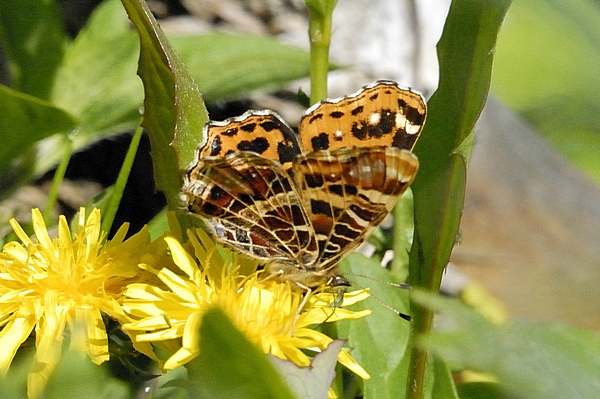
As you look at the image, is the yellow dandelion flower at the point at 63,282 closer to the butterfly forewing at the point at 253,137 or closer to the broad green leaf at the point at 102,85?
the butterfly forewing at the point at 253,137

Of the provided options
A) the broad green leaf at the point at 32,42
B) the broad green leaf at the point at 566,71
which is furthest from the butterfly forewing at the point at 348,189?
the broad green leaf at the point at 32,42

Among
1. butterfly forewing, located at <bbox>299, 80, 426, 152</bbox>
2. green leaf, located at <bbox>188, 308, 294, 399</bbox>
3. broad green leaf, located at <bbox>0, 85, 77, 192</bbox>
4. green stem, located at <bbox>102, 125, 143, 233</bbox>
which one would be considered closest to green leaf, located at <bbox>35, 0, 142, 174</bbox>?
broad green leaf, located at <bbox>0, 85, 77, 192</bbox>

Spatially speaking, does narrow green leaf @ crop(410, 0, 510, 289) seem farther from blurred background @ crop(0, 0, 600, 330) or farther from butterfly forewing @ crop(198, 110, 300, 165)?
butterfly forewing @ crop(198, 110, 300, 165)

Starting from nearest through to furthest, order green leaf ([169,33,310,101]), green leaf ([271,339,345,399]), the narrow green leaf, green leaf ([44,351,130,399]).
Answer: green leaf ([44,351,130,399]), green leaf ([271,339,345,399]), the narrow green leaf, green leaf ([169,33,310,101])

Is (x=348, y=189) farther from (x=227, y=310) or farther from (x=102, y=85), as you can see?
(x=102, y=85)

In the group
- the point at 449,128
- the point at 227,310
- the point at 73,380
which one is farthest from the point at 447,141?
the point at 73,380
